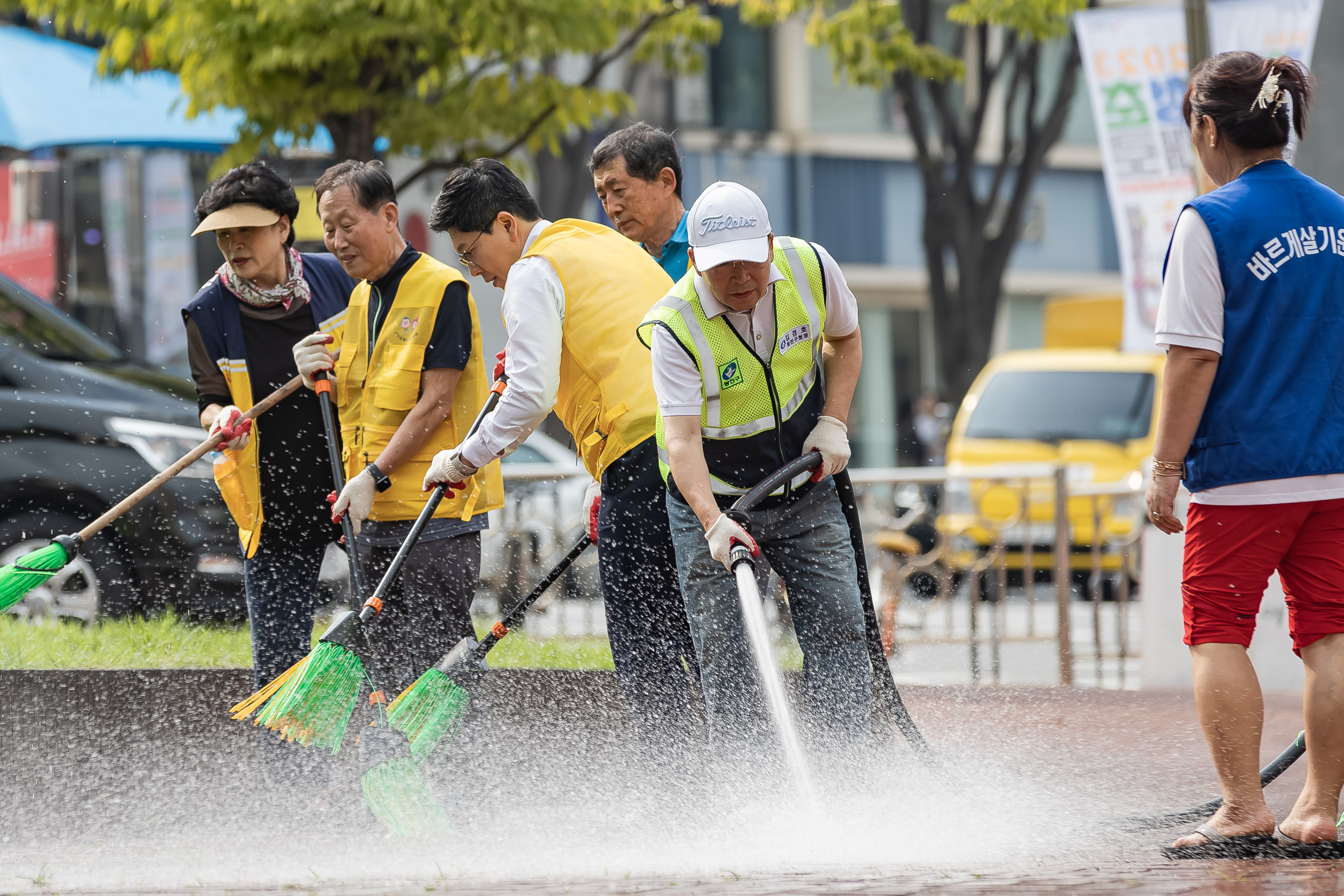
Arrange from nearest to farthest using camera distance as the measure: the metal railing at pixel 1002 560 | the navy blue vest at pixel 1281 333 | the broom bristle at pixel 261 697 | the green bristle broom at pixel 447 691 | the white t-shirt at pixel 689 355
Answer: the navy blue vest at pixel 1281 333 < the white t-shirt at pixel 689 355 < the broom bristle at pixel 261 697 < the green bristle broom at pixel 447 691 < the metal railing at pixel 1002 560

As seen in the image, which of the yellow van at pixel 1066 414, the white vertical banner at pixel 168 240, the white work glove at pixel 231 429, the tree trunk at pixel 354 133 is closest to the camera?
the white work glove at pixel 231 429

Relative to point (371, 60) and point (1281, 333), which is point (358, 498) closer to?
point (1281, 333)

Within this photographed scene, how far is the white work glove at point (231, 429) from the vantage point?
516 cm

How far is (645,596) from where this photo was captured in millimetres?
4801

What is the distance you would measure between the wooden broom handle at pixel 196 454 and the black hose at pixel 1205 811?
273 cm

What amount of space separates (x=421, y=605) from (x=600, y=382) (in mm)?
884

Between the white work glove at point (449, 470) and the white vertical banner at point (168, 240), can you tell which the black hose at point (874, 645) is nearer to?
the white work glove at point (449, 470)

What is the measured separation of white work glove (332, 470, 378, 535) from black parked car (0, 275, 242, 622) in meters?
3.57

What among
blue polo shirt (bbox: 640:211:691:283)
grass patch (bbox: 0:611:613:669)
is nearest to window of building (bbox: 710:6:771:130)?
grass patch (bbox: 0:611:613:669)

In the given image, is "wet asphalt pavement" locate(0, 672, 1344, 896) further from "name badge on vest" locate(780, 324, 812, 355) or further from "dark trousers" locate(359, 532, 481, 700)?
"name badge on vest" locate(780, 324, 812, 355)

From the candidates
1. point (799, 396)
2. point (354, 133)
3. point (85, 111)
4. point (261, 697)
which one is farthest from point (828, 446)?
point (85, 111)

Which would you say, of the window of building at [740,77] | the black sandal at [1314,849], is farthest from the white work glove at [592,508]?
the window of building at [740,77]

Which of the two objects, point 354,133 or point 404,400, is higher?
point 354,133

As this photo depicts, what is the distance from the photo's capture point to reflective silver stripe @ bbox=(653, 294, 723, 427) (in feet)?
14.0
